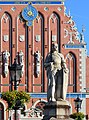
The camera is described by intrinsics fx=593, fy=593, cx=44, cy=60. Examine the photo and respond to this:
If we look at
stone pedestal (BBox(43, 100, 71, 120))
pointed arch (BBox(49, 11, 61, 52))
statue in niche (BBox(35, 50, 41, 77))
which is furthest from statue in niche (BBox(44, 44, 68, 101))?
pointed arch (BBox(49, 11, 61, 52))

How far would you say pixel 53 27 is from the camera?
2425 inches

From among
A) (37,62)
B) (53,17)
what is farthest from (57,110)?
(53,17)

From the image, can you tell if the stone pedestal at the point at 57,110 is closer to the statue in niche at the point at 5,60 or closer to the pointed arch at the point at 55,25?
the statue in niche at the point at 5,60

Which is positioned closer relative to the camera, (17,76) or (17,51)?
(17,76)

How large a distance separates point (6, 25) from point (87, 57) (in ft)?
29.9

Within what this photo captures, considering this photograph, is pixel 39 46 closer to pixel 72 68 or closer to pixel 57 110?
pixel 72 68

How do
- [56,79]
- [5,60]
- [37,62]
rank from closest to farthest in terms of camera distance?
1. [56,79]
2. [5,60]
3. [37,62]

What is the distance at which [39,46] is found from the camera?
200 feet

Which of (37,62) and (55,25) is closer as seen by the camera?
(37,62)

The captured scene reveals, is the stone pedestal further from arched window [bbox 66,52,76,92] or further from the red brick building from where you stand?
arched window [bbox 66,52,76,92]

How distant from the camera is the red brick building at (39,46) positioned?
199 ft

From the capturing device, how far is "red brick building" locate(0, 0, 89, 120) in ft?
199

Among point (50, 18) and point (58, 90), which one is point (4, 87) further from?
point (58, 90)

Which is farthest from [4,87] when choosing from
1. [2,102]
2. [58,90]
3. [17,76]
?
[58,90]
